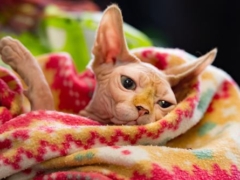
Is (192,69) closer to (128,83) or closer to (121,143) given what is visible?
(128,83)

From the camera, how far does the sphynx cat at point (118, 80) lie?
76 cm

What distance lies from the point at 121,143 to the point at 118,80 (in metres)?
0.15

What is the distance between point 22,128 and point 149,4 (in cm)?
124

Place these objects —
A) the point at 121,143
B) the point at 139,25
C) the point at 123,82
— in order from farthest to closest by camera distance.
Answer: the point at 139,25
the point at 123,82
the point at 121,143

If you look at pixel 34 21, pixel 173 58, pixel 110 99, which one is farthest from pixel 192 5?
pixel 110 99

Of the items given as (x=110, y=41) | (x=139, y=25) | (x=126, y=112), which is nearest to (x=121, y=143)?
(x=126, y=112)

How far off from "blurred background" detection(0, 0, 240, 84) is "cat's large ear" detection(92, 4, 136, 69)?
1.31ft

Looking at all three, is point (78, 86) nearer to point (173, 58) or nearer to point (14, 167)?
point (173, 58)

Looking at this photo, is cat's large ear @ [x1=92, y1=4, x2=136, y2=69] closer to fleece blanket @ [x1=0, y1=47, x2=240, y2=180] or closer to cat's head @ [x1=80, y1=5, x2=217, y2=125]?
cat's head @ [x1=80, y1=5, x2=217, y2=125]

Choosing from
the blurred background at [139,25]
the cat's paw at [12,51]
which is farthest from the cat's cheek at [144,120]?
the blurred background at [139,25]

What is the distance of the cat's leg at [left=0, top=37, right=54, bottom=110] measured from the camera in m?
0.81

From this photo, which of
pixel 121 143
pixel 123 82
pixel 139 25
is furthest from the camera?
pixel 139 25

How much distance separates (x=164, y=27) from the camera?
182 cm

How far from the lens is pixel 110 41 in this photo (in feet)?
2.80
